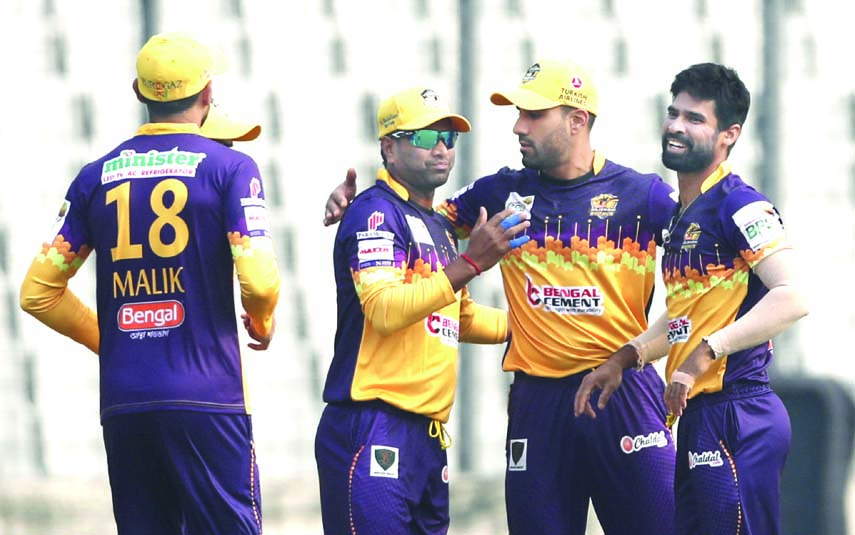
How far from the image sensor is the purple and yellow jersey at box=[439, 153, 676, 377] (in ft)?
24.6

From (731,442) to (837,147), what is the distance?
527 cm

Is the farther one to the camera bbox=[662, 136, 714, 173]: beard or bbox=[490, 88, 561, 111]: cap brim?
bbox=[490, 88, 561, 111]: cap brim

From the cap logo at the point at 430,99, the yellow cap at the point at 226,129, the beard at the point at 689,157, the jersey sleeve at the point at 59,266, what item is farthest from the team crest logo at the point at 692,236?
the jersey sleeve at the point at 59,266

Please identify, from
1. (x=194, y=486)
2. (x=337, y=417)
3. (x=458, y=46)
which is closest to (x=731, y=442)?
(x=337, y=417)

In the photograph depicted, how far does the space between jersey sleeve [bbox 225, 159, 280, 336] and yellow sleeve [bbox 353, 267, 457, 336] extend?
1.26ft

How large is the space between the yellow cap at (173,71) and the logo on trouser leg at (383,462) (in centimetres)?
154

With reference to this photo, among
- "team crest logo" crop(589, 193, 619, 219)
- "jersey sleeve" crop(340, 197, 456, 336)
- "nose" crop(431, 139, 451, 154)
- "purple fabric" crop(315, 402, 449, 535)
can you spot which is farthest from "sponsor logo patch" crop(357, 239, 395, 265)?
"team crest logo" crop(589, 193, 619, 219)

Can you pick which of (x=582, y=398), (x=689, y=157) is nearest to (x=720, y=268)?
(x=689, y=157)

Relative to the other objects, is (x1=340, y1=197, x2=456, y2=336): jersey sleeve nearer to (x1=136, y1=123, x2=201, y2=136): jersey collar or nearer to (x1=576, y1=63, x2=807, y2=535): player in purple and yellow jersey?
(x1=136, y1=123, x2=201, y2=136): jersey collar

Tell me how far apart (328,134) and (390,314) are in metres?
4.54

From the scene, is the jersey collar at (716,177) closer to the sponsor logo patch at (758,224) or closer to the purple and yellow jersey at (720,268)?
the purple and yellow jersey at (720,268)

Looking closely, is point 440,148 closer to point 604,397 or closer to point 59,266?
point 604,397

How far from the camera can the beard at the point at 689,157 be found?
7039 millimetres

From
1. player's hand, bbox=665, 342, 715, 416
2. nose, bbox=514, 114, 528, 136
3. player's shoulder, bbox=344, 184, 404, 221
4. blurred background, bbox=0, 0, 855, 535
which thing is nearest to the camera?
player's hand, bbox=665, 342, 715, 416
